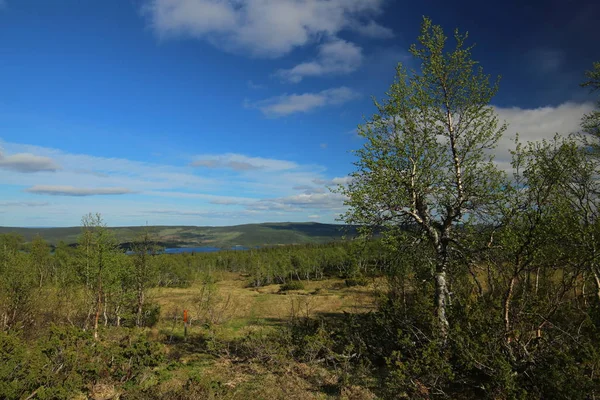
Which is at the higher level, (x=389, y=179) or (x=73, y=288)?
(x=389, y=179)

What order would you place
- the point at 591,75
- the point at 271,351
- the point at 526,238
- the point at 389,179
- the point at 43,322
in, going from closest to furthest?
the point at 526,238
the point at 389,179
the point at 591,75
the point at 271,351
the point at 43,322

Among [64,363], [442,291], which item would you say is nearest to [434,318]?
[442,291]

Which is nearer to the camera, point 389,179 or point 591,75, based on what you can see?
point 389,179

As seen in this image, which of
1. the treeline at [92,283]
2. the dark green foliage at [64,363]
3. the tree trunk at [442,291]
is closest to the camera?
the dark green foliage at [64,363]

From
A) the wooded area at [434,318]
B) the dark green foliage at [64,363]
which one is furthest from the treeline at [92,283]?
the dark green foliage at [64,363]

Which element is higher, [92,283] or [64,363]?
[64,363]

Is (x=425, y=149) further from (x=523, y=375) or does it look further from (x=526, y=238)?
(x=523, y=375)

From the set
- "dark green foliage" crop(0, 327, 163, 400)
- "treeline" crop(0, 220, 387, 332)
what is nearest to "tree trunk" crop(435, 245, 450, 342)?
"treeline" crop(0, 220, 387, 332)

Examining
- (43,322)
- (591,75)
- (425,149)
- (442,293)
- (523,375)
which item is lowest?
(43,322)

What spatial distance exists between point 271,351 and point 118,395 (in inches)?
289

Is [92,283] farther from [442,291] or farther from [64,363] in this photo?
[442,291]

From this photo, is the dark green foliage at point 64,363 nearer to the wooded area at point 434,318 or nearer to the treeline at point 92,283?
the wooded area at point 434,318

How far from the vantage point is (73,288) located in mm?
29453

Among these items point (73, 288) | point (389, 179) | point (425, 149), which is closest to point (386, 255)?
point (389, 179)
